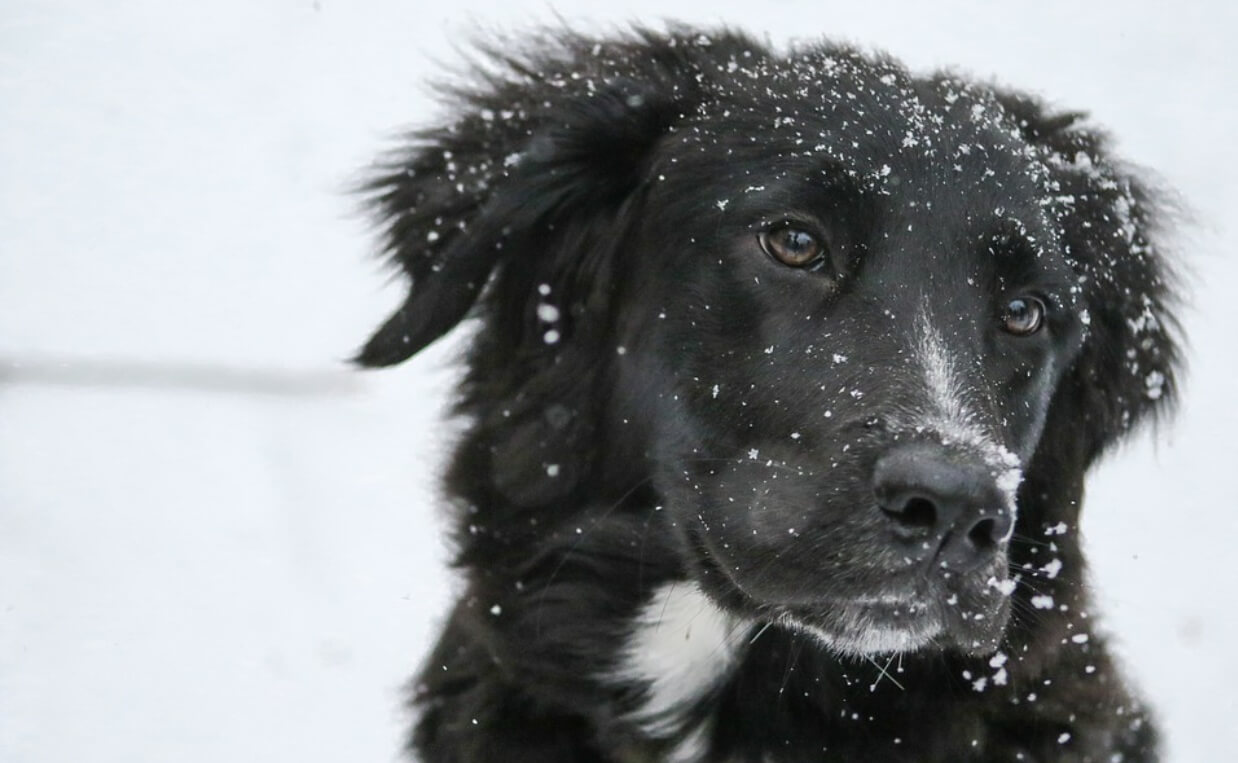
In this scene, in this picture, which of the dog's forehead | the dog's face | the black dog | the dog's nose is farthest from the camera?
the dog's forehead

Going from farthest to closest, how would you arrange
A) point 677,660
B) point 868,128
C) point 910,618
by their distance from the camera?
point 677,660 → point 868,128 → point 910,618

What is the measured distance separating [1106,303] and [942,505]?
1.29 metres

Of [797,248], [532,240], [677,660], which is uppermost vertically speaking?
[797,248]

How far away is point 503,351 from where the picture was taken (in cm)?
334

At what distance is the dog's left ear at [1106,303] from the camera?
337 centimetres

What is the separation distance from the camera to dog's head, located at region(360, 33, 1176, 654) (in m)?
2.59

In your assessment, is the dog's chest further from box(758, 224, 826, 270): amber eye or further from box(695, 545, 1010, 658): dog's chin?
box(758, 224, 826, 270): amber eye

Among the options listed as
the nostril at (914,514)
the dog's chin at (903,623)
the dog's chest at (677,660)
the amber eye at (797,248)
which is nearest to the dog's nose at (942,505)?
the nostril at (914,514)

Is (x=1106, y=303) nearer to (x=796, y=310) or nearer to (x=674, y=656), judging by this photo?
(x=796, y=310)

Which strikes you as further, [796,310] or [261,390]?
[261,390]

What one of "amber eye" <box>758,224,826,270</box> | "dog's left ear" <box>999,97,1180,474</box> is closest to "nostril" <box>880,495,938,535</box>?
"amber eye" <box>758,224,826,270</box>

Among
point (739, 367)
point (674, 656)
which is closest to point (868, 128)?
point (739, 367)

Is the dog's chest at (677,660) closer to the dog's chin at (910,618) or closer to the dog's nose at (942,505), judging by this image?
the dog's chin at (910,618)

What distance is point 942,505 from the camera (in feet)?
7.84
